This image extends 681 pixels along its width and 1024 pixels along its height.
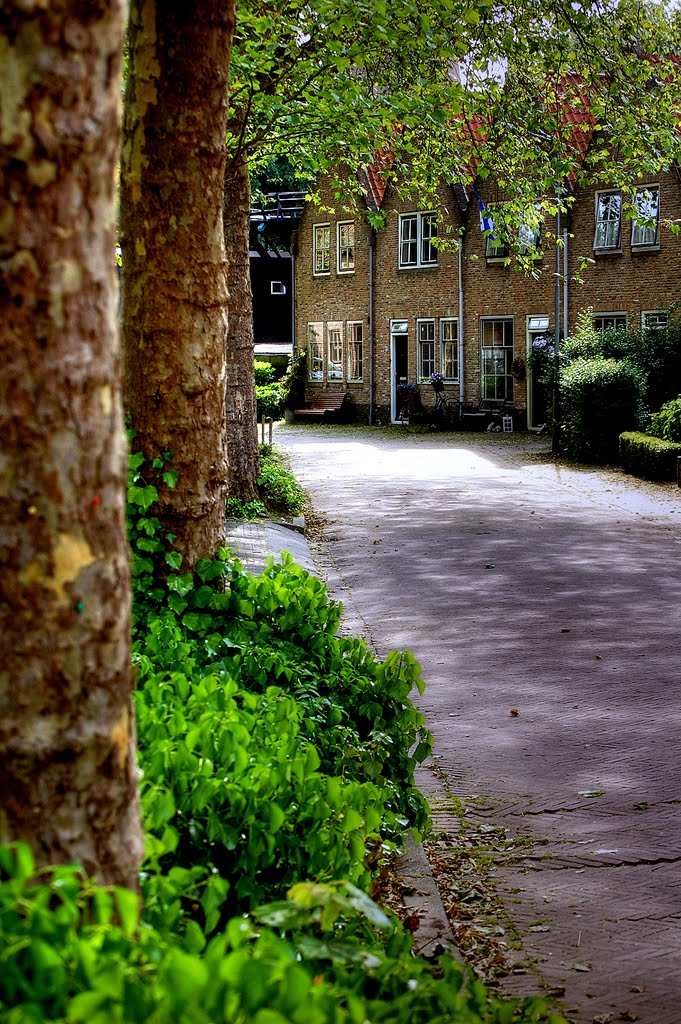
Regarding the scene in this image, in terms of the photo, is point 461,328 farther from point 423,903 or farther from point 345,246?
point 423,903

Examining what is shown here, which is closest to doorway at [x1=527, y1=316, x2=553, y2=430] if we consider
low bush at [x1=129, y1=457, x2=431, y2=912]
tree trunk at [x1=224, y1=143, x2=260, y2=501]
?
tree trunk at [x1=224, y1=143, x2=260, y2=501]

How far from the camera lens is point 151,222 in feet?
18.9

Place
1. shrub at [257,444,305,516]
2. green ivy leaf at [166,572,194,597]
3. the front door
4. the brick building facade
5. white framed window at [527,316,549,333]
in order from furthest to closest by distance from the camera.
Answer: the front door, white framed window at [527,316,549,333], the brick building facade, shrub at [257,444,305,516], green ivy leaf at [166,572,194,597]

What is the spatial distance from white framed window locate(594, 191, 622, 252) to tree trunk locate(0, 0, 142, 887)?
3402 cm

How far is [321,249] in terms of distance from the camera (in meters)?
43.7

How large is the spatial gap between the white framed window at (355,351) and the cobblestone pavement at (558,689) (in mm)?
22870

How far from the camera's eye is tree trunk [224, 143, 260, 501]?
595 inches

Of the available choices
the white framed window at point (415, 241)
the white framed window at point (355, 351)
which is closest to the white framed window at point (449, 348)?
the white framed window at point (415, 241)

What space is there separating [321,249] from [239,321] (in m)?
29.2

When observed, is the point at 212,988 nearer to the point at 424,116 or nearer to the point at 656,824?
the point at 656,824

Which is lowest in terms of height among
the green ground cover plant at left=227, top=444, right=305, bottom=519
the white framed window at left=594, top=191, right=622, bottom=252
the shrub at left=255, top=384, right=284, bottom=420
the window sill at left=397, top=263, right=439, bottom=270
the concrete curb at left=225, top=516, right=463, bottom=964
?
the concrete curb at left=225, top=516, right=463, bottom=964

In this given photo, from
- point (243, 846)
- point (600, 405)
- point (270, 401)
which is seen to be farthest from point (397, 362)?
point (243, 846)

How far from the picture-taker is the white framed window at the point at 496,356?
3759 cm

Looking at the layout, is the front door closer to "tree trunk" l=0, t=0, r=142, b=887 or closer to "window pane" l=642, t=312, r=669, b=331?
"window pane" l=642, t=312, r=669, b=331
